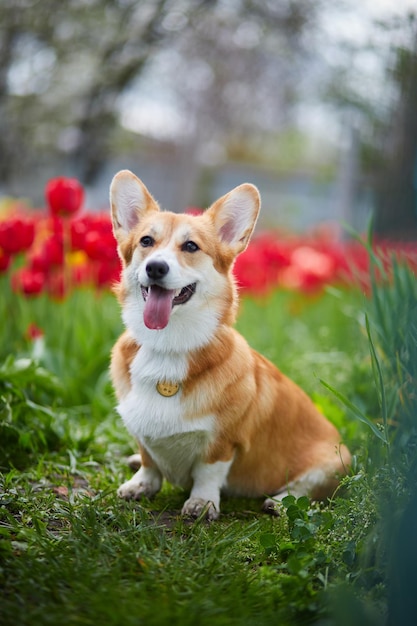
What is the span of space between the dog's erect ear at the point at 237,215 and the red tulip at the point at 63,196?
115 centimetres

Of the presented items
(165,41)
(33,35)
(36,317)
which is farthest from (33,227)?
(165,41)

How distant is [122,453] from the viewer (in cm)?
344

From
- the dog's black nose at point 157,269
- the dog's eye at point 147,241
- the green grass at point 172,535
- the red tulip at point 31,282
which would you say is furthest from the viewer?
the red tulip at point 31,282

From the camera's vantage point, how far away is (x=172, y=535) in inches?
95.1

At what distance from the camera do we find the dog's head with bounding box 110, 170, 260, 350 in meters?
2.51

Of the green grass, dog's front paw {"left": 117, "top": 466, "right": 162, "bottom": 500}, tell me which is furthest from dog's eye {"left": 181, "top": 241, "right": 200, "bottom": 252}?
dog's front paw {"left": 117, "top": 466, "right": 162, "bottom": 500}

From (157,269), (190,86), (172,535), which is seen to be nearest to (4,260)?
(157,269)

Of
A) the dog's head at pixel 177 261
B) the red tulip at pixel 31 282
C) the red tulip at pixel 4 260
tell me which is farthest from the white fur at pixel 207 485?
the red tulip at pixel 4 260

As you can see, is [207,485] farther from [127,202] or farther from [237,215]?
[127,202]

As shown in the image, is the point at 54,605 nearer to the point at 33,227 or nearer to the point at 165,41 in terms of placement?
the point at 33,227

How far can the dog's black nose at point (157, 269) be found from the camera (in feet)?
7.97

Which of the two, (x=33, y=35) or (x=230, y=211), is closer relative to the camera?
(x=230, y=211)

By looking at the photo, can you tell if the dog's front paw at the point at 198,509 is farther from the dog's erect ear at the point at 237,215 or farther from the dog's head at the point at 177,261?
the dog's erect ear at the point at 237,215

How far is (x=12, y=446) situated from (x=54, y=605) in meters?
1.29
